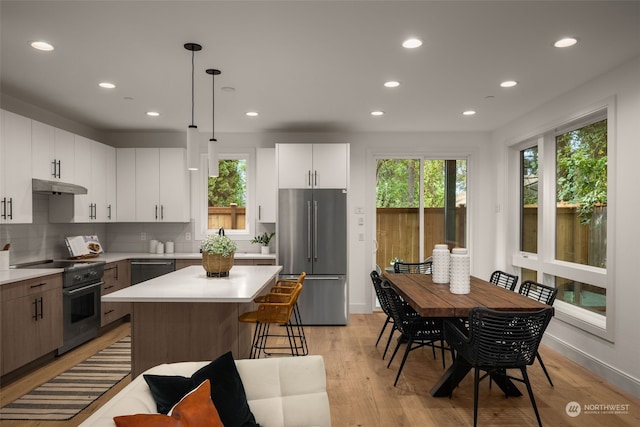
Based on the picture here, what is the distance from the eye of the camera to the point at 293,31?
2.80 metres

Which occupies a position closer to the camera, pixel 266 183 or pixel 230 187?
pixel 266 183

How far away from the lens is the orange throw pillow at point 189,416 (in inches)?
52.9

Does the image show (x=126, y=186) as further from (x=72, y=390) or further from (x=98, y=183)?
(x=72, y=390)

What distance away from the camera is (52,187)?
4219 millimetres

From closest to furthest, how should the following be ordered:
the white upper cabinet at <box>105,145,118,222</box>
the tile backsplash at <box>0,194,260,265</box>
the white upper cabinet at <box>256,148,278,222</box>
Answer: the tile backsplash at <box>0,194,260,265</box>
the white upper cabinet at <box>105,145,118,222</box>
the white upper cabinet at <box>256,148,278,222</box>

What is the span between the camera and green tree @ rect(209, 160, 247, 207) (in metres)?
6.20

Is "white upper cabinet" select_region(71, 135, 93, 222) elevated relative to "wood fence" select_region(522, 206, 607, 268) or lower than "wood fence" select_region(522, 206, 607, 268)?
elevated

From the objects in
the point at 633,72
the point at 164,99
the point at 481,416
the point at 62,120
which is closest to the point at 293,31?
the point at 164,99

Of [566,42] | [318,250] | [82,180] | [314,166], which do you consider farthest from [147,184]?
[566,42]

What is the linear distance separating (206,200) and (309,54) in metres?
3.50

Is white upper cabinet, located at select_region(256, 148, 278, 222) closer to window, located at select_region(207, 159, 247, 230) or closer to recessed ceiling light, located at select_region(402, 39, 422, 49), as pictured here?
window, located at select_region(207, 159, 247, 230)
